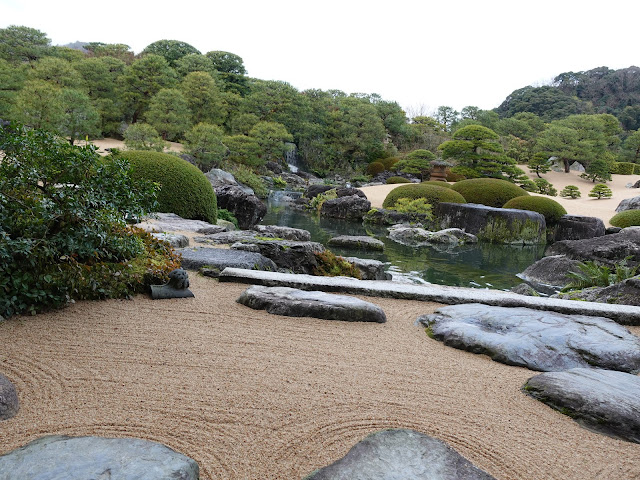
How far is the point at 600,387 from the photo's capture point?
2.20 meters

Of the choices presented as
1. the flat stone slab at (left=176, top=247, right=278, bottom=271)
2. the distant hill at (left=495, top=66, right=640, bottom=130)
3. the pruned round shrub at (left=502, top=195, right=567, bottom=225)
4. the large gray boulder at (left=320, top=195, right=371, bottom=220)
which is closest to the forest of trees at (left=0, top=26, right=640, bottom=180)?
the large gray boulder at (left=320, top=195, right=371, bottom=220)

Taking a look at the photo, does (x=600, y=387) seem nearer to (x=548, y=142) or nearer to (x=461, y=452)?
(x=461, y=452)

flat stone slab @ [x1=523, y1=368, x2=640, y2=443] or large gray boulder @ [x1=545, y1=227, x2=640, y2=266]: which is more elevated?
flat stone slab @ [x1=523, y1=368, x2=640, y2=443]

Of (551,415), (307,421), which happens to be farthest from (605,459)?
(307,421)

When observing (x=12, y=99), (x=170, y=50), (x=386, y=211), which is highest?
(x=170, y=50)

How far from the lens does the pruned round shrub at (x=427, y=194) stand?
16.4 meters

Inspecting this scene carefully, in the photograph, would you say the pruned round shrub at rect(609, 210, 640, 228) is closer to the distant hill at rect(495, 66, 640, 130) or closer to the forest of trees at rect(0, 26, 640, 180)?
the forest of trees at rect(0, 26, 640, 180)

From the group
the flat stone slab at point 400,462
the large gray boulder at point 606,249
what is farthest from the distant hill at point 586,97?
→ the flat stone slab at point 400,462

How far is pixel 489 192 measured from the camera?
58.2ft

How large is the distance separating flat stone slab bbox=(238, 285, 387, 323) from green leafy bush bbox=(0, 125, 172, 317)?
1.08 m

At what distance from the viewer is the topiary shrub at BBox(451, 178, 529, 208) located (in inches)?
688

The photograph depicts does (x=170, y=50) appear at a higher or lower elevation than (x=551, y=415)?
higher

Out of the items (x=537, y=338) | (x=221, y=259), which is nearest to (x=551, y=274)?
(x=537, y=338)

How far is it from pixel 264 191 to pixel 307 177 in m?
10.4
